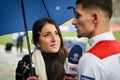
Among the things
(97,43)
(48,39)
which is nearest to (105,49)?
(97,43)

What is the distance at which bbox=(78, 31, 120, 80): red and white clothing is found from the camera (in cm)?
136

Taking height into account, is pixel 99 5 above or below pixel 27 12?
below

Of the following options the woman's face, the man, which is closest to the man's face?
the man

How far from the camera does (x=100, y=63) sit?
1.36 meters

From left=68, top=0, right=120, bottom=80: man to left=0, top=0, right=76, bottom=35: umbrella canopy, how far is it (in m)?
0.86

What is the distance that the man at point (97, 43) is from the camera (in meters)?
1.36

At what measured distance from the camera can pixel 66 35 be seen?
115 inches

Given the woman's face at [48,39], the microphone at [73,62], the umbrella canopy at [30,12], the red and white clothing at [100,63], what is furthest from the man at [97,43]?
the umbrella canopy at [30,12]

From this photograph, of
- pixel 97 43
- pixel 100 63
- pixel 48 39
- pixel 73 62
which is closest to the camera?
pixel 100 63

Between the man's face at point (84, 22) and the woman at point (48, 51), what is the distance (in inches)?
29.8

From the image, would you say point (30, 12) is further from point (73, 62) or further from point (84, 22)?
point (84, 22)

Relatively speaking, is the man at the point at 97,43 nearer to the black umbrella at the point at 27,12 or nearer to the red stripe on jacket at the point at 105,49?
the red stripe on jacket at the point at 105,49

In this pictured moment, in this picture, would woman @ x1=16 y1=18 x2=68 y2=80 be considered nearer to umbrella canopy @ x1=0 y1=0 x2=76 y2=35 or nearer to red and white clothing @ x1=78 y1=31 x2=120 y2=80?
umbrella canopy @ x1=0 y1=0 x2=76 y2=35

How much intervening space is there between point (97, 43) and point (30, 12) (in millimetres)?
1015
